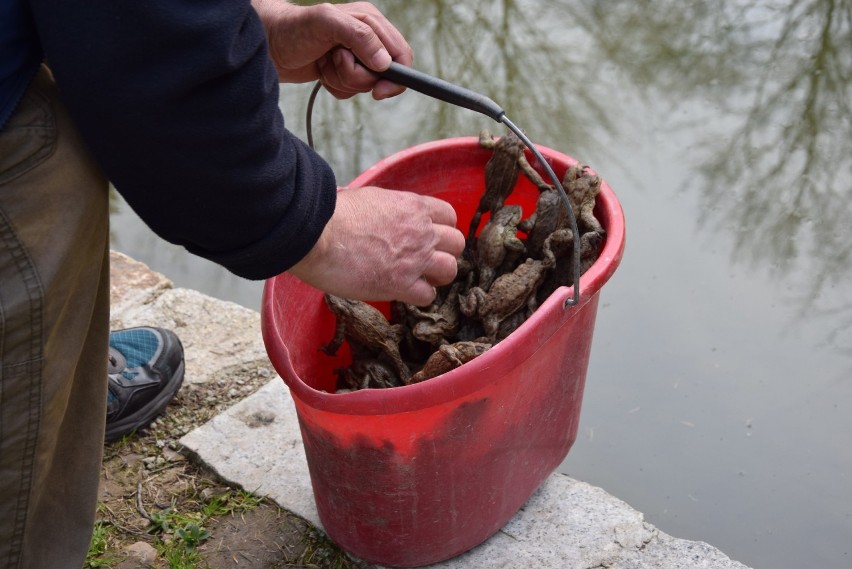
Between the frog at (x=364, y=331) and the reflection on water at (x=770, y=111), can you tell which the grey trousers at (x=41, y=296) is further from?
the reflection on water at (x=770, y=111)

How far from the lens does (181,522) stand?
1898mm

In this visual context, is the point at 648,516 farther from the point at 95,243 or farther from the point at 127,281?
the point at 127,281

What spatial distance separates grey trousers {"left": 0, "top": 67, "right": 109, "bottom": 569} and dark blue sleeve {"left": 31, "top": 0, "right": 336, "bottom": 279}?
76 millimetres

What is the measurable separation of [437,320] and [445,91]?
1.77 ft

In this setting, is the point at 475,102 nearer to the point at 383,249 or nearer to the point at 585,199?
the point at 383,249

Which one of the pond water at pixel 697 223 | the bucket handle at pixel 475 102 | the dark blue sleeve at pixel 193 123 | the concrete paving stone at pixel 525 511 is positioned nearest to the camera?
the dark blue sleeve at pixel 193 123

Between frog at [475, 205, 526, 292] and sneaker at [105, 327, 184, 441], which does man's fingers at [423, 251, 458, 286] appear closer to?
frog at [475, 205, 526, 292]

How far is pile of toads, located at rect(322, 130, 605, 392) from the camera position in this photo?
1.77 m

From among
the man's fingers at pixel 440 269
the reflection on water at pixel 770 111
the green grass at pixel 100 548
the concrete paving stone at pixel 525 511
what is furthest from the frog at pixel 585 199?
the green grass at pixel 100 548

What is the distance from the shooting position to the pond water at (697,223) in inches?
81.8

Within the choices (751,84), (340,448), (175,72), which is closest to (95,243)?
(175,72)

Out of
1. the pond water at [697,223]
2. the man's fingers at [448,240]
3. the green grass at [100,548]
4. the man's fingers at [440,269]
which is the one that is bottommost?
the green grass at [100,548]

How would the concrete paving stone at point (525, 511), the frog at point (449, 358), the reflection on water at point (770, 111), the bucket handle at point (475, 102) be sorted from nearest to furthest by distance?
1. the bucket handle at point (475, 102)
2. the frog at point (449, 358)
3. the concrete paving stone at point (525, 511)
4. the reflection on water at point (770, 111)

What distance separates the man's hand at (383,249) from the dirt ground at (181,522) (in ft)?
2.28
